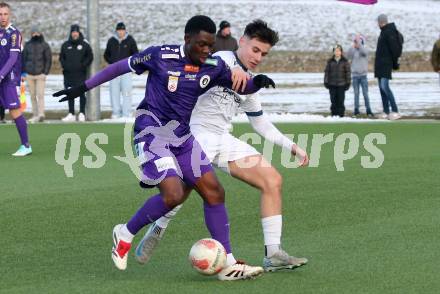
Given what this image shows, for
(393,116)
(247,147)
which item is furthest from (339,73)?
(247,147)

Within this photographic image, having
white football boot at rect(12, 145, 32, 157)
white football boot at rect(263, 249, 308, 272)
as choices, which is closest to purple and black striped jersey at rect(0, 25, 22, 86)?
white football boot at rect(12, 145, 32, 157)

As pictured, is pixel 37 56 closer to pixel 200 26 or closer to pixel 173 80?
pixel 173 80

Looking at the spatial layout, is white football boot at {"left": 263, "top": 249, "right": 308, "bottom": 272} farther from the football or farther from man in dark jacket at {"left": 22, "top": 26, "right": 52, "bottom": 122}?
man in dark jacket at {"left": 22, "top": 26, "right": 52, "bottom": 122}

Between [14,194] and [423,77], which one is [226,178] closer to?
[14,194]

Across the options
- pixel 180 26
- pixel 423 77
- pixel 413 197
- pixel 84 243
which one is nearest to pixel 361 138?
pixel 413 197

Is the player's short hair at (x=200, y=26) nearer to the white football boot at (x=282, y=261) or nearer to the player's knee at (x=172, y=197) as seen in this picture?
the player's knee at (x=172, y=197)

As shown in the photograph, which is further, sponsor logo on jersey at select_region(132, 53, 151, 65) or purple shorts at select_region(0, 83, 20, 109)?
purple shorts at select_region(0, 83, 20, 109)

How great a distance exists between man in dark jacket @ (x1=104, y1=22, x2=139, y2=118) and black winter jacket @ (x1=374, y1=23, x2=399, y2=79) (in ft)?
17.4

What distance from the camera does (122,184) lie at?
45.6 ft

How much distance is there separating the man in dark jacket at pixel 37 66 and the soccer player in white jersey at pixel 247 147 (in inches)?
689

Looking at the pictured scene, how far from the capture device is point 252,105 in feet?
29.3

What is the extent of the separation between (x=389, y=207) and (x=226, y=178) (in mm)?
3150

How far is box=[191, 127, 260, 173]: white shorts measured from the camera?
876cm

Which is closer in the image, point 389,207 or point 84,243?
point 84,243
